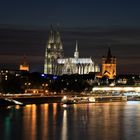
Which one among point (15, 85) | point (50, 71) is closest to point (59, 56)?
point (50, 71)

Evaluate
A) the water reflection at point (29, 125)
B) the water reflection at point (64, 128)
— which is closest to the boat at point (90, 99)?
the water reflection at point (29, 125)

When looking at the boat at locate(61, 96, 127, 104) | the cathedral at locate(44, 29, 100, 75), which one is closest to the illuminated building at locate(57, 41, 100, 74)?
the cathedral at locate(44, 29, 100, 75)

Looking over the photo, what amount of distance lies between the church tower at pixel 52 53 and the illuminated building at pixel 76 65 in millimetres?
1320

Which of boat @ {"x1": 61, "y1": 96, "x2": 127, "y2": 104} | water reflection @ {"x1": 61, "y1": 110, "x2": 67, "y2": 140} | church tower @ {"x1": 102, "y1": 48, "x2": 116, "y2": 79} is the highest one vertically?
church tower @ {"x1": 102, "y1": 48, "x2": 116, "y2": 79}

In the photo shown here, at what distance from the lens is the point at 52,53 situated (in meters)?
169

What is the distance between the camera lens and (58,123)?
2402 inches

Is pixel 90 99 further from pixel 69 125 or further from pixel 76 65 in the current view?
pixel 76 65

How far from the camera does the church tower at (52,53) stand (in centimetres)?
16762

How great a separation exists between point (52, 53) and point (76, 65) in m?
7.84

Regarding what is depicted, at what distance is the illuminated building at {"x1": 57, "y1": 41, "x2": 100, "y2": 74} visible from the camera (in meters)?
170

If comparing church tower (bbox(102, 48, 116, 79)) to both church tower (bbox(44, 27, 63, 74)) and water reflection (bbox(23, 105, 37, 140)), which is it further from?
water reflection (bbox(23, 105, 37, 140))

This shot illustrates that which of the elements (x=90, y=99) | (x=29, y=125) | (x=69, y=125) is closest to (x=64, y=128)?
(x=69, y=125)

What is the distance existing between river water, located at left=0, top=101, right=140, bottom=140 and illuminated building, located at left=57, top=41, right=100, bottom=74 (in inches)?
3696

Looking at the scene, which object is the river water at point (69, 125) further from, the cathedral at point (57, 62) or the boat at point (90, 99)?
the cathedral at point (57, 62)
